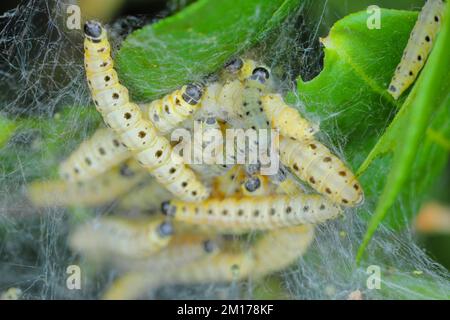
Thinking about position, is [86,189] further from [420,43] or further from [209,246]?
[420,43]

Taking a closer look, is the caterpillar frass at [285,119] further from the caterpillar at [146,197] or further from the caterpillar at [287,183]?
the caterpillar at [146,197]

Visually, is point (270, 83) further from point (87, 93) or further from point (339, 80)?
point (87, 93)

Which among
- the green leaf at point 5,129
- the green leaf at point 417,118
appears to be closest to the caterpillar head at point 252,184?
the green leaf at point 417,118

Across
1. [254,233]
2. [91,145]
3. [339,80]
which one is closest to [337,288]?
[254,233]

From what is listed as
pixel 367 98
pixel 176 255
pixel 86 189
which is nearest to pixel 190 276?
pixel 176 255

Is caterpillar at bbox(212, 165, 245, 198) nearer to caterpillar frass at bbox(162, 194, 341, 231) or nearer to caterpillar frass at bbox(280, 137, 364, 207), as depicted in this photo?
caterpillar frass at bbox(162, 194, 341, 231)

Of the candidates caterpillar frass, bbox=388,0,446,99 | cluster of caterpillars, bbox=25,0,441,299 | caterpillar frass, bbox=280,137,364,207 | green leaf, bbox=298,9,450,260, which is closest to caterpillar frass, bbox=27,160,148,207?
cluster of caterpillars, bbox=25,0,441,299
